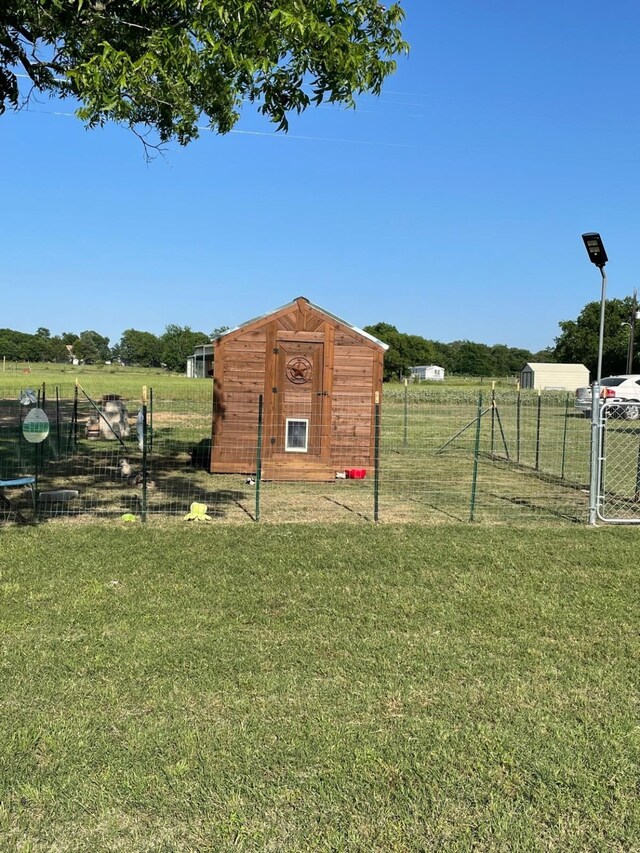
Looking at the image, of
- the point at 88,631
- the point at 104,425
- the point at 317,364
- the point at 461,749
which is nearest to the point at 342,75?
the point at 88,631

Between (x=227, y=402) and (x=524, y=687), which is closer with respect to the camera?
(x=524, y=687)

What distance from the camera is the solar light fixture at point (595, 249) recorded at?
30.0 ft

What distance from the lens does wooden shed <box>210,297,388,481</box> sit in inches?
467

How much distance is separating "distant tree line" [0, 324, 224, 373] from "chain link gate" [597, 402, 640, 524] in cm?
8879

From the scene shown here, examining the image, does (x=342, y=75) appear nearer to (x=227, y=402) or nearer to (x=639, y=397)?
(x=227, y=402)

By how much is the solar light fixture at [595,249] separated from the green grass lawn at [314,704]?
15.3 feet

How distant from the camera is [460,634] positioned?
4562 millimetres

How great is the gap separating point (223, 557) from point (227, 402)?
19.2 ft

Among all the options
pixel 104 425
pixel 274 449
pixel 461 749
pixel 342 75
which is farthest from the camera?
pixel 104 425

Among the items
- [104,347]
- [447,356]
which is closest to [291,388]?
[447,356]

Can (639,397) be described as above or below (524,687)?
above

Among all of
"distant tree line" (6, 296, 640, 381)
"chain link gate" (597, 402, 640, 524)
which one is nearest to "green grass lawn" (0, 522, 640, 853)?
"chain link gate" (597, 402, 640, 524)

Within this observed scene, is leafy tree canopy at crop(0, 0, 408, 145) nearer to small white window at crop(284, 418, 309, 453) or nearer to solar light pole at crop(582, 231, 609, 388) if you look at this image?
solar light pole at crop(582, 231, 609, 388)

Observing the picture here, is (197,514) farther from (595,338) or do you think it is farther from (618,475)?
(595,338)
